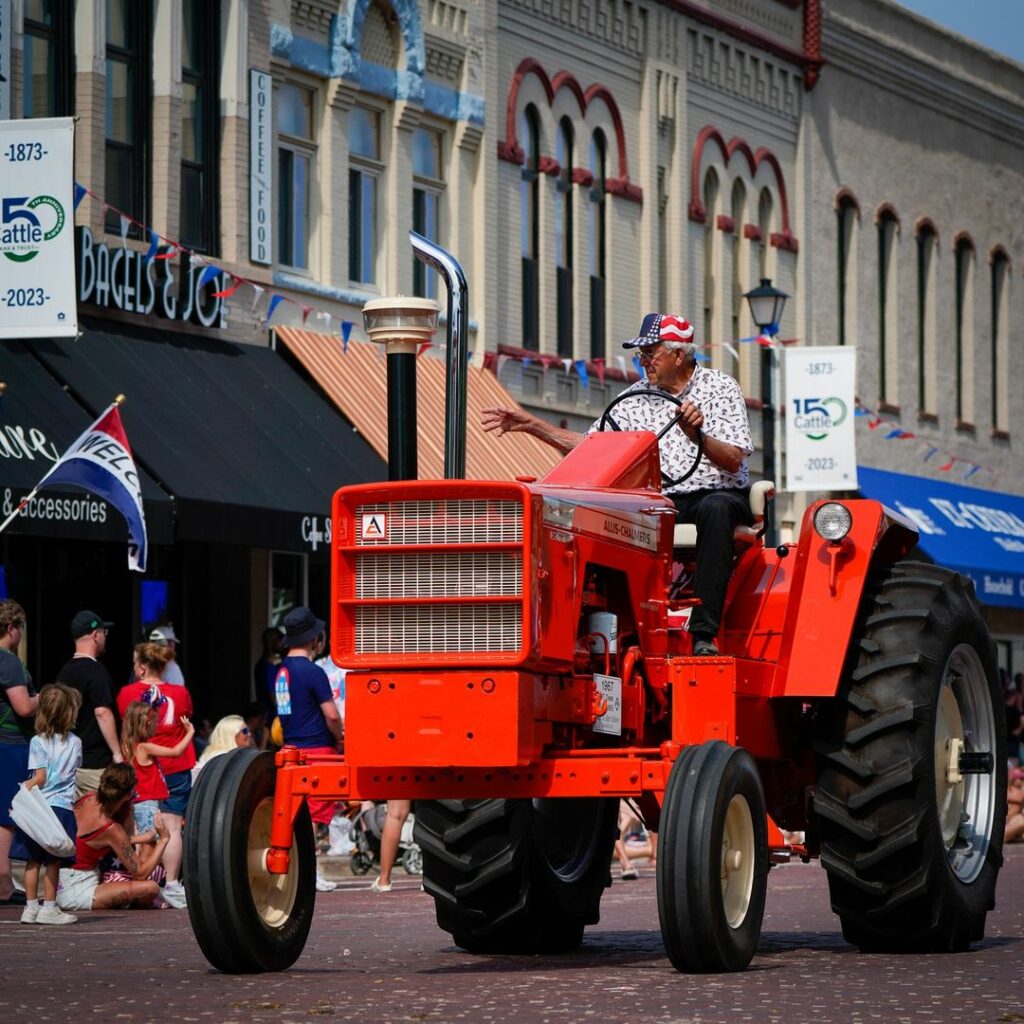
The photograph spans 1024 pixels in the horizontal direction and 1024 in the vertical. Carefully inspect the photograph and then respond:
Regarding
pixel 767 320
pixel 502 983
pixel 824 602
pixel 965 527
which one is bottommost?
pixel 502 983

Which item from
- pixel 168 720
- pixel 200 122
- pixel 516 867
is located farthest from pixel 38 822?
pixel 200 122

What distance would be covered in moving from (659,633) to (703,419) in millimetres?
892

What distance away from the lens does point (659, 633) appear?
10578mm

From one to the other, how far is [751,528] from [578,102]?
65.6 ft

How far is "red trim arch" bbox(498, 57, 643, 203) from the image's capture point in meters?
29.3

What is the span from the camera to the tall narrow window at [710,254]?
33.8 m

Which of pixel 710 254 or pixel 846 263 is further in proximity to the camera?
pixel 846 263

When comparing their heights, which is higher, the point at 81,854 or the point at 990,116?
the point at 990,116

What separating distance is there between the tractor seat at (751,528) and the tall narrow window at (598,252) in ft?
65.3

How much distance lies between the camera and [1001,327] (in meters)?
42.2

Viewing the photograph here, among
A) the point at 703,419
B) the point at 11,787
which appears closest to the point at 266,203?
the point at 11,787

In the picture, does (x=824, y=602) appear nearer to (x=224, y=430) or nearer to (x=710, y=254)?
(x=224, y=430)

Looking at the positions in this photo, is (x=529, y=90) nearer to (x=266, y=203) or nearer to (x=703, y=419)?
(x=266, y=203)

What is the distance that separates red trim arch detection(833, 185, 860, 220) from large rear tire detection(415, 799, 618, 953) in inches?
1006
